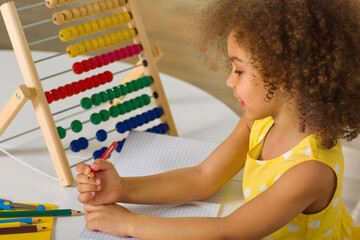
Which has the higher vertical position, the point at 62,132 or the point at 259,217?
the point at 62,132

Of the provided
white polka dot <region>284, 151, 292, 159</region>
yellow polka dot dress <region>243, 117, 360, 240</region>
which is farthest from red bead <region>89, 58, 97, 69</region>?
white polka dot <region>284, 151, 292, 159</region>

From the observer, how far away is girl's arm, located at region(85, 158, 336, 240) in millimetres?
1021

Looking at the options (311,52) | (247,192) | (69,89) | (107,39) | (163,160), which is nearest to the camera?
(311,52)

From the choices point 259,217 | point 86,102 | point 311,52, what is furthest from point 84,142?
point 311,52

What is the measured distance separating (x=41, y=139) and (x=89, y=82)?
215mm

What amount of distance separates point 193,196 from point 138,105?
0.48 meters

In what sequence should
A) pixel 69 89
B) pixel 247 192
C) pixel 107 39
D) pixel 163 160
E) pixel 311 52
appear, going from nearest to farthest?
pixel 311 52, pixel 247 192, pixel 163 160, pixel 69 89, pixel 107 39

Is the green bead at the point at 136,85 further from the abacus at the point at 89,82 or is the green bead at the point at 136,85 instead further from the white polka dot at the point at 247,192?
the white polka dot at the point at 247,192

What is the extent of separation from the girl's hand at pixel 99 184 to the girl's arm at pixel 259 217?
89 mm

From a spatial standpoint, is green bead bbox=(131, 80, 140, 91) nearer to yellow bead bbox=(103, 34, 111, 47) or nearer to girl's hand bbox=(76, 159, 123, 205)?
yellow bead bbox=(103, 34, 111, 47)

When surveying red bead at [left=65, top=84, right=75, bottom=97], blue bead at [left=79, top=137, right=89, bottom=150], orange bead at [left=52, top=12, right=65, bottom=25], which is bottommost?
blue bead at [left=79, top=137, right=89, bottom=150]

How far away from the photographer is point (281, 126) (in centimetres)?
116

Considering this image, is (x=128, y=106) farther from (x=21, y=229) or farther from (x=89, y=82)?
(x=21, y=229)

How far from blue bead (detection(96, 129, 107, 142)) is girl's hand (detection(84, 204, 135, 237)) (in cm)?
36
